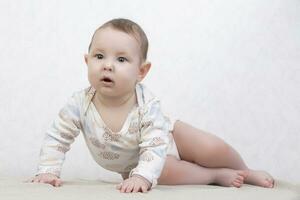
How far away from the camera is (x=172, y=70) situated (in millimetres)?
2135

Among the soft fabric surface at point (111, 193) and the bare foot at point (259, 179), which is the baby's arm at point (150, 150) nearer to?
the soft fabric surface at point (111, 193)

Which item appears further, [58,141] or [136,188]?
[58,141]

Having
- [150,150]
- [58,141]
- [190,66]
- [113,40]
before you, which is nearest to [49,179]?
[58,141]

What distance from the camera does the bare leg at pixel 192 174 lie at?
56.8 inches

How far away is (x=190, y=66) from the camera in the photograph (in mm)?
2139

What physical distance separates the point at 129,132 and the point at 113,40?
7.9 inches

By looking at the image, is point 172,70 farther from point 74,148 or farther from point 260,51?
point 74,148

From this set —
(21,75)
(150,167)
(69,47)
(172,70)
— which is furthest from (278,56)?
(150,167)

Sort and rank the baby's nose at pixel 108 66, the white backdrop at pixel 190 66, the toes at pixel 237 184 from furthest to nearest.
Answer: the white backdrop at pixel 190 66
the toes at pixel 237 184
the baby's nose at pixel 108 66

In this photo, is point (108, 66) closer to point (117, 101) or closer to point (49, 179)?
point (117, 101)

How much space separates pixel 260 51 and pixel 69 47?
66 centimetres

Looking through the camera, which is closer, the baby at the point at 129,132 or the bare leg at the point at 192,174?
the baby at the point at 129,132

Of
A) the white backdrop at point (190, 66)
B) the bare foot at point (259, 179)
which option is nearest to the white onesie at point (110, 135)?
the bare foot at point (259, 179)

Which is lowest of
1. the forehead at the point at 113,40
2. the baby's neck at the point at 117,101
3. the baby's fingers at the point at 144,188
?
the baby's fingers at the point at 144,188
